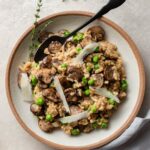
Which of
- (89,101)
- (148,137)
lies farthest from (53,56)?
(148,137)

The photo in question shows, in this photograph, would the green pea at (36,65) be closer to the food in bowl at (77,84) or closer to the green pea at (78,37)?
the food in bowl at (77,84)

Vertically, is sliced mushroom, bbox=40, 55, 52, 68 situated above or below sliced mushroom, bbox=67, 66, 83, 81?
above

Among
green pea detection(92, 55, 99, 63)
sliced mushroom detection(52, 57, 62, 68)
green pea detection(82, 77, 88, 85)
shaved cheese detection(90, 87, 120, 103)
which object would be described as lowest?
shaved cheese detection(90, 87, 120, 103)

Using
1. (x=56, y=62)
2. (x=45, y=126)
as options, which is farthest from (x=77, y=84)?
(x=45, y=126)

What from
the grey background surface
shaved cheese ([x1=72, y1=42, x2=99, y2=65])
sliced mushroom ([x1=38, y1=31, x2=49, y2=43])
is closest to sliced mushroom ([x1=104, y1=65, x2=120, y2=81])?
shaved cheese ([x1=72, y1=42, x2=99, y2=65])

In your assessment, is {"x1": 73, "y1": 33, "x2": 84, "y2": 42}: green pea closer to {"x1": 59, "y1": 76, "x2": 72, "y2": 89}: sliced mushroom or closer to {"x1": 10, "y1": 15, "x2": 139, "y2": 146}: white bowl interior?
{"x1": 10, "y1": 15, "x2": 139, "y2": 146}: white bowl interior

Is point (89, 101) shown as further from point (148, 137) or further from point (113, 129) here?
point (148, 137)
